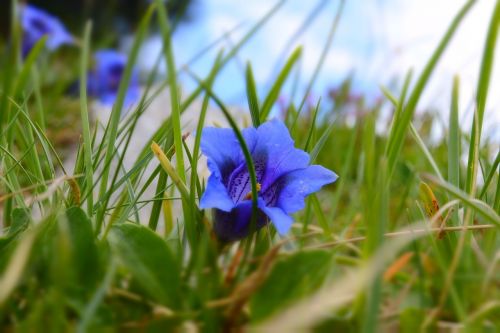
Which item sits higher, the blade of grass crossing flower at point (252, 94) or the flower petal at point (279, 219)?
the blade of grass crossing flower at point (252, 94)

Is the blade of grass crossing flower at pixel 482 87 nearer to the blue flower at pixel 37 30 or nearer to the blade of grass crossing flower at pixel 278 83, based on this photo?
the blade of grass crossing flower at pixel 278 83

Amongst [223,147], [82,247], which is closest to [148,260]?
[82,247]

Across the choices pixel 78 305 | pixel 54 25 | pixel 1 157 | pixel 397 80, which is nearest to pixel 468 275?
pixel 78 305

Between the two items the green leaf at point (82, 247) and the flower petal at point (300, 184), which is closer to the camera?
the green leaf at point (82, 247)

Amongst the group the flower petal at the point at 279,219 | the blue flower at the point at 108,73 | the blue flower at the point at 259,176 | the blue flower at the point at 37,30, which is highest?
the blue flower at the point at 37,30

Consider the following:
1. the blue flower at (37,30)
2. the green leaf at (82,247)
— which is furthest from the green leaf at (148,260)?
the blue flower at (37,30)
